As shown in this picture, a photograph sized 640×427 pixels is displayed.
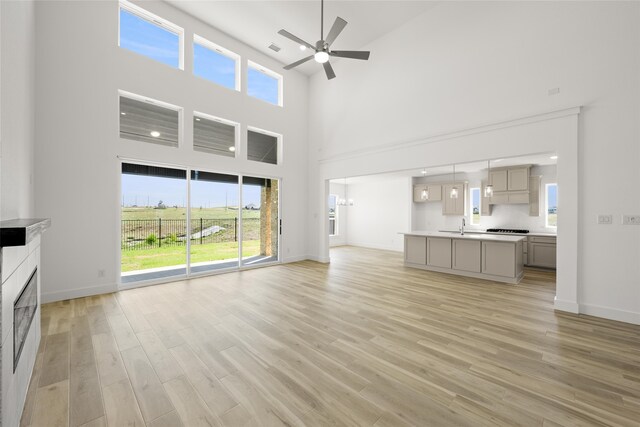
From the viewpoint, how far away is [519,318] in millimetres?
3338

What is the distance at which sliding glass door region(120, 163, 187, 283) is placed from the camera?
184 inches

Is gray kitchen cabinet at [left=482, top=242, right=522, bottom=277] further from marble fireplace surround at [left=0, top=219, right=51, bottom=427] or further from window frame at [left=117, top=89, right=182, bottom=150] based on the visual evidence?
window frame at [left=117, top=89, right=182, bottom=150]

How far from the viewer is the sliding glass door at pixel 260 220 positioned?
6289mm

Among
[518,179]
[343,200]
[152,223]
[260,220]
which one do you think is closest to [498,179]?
[518,179]

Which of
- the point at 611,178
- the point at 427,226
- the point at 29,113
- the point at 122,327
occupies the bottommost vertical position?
the point at 122,327

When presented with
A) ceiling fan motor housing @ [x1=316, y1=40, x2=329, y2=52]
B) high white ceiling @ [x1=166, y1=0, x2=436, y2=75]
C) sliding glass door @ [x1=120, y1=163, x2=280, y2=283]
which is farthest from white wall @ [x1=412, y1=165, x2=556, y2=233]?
ceiling fan motor housing @ [x1=316, y1=40, x2=329, y2=52]

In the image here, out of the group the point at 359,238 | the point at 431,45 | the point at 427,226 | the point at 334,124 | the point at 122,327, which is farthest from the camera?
the point at 359,238

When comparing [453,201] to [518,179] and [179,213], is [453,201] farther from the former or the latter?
[179,213]

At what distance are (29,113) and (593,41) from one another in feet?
25.0

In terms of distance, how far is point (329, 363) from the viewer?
2.31 meters

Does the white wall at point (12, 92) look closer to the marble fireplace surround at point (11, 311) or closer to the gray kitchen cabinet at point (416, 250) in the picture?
the marble fireplace surround at point (11, 311)

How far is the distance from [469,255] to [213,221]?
5670 millimetres

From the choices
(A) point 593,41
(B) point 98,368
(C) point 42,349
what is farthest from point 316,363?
(A) point 593,41

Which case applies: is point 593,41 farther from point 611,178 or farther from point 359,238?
point 359,238
